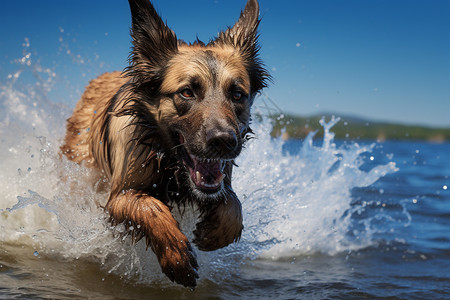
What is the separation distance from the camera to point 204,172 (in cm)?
397

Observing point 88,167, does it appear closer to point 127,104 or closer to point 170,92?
point 127,104

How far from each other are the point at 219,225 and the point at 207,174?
0.53 meters

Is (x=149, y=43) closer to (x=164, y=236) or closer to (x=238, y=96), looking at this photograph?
(x=238, y=96)

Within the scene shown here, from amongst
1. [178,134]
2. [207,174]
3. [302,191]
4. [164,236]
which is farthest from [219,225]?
[302,191]

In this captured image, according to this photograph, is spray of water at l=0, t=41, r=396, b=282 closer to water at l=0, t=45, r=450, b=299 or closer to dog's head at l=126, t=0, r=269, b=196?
water at l=0, t=45, r=450, b=299

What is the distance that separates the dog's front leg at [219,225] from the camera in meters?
4.21

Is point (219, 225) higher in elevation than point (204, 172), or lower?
lower

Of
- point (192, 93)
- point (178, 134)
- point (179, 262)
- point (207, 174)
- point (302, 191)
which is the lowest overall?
point (179, 262)

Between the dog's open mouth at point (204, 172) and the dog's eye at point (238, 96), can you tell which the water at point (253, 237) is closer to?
the dog's open mouth at point (204, 172)

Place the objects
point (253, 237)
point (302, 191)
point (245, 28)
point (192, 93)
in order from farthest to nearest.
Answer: point (302, 191)
point (253, 237)
point (245, 28)
point (192, 93)

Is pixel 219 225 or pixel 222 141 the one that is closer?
pixel 222 141

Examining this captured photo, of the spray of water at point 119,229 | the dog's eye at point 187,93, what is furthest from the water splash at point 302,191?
the dog's eye at point 187,93

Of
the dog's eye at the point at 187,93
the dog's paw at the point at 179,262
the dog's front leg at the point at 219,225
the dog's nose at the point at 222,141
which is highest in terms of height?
the dog's eye at the point at 187,93

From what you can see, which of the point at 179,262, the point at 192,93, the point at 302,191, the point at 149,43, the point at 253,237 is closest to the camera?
the point at 179,262
